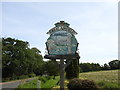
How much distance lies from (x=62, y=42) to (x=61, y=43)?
0.37 ft

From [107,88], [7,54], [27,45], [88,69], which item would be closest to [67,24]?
[107,88]

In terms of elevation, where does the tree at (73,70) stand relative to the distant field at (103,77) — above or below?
above

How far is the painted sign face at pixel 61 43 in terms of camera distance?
1561cm

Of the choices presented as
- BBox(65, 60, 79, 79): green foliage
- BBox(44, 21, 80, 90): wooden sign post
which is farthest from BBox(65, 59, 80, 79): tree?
BBox(44, 21, 80, 90): wooden sign post

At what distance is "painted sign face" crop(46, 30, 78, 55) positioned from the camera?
51.2 ft

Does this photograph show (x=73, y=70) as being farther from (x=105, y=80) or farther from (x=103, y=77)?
(x=103, y=77)

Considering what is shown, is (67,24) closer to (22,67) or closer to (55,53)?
(55,53)

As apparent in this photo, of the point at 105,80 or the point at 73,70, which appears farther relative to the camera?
the point at 105,80

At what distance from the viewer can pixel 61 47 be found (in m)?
15.7

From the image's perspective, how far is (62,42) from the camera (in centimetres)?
1570

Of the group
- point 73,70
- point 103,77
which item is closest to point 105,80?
point 73,70

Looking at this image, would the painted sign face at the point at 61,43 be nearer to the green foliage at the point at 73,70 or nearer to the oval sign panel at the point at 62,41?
the oval sign panel at the point at 62,41

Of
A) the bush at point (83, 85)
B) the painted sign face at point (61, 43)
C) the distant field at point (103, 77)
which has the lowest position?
the distant field at point (103, 77)

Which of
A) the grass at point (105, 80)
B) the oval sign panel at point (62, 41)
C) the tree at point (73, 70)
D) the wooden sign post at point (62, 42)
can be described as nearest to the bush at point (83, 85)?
the grass at point (105, 80)
